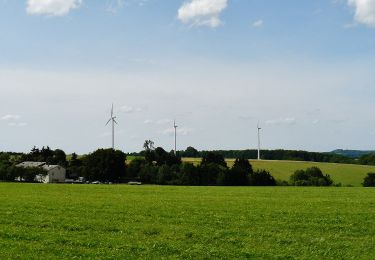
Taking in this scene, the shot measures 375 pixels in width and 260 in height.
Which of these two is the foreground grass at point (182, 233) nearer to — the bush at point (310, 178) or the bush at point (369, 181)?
the bush at point (369, 181)

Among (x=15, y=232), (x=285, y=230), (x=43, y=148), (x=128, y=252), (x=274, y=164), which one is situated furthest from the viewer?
(x=43, y=148)

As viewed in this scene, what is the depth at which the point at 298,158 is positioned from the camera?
194 meters

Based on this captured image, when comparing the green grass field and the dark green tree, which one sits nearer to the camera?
the green grass field

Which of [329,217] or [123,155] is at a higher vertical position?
[123,155]

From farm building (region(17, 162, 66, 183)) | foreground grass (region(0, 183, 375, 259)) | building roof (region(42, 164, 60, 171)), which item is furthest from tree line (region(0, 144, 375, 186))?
foreground grass (region(0, 183, 375, 259))

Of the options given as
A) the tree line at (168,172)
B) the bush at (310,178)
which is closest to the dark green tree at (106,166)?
the tree line at (168,172)

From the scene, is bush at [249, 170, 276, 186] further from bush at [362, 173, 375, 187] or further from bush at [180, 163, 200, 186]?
bush at [362, 173, 375, 187]

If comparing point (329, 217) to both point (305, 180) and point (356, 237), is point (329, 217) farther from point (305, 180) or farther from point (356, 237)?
point (305, 180)

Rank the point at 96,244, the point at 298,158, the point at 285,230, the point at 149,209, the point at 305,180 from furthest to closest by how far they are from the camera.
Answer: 1. the point at 298,158
2. the point at 305,180
3. the point at 149,209
4. the point at 285,230
5. the point at 96,244

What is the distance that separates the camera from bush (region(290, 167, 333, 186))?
115m

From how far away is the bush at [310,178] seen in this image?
115250 mm

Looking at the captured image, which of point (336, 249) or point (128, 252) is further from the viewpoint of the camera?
point (336, 249)

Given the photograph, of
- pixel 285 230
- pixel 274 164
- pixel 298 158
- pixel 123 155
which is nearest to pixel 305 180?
pixel 274 164

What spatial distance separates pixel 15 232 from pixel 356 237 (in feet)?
46.1
